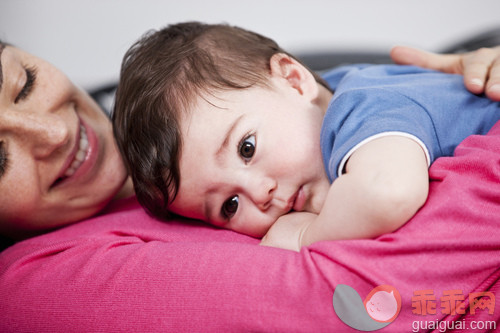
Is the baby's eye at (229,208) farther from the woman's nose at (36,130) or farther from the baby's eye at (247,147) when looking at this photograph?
the woman's nose at (36,130)

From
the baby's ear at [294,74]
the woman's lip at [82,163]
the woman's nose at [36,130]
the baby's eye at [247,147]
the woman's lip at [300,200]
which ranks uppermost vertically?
the baby's ear at [294,74]

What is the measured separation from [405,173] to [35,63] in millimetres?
1064

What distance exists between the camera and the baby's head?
1.02 m

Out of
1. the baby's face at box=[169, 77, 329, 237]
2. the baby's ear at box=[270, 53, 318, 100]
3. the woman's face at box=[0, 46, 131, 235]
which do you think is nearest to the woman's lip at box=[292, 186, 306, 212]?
the baby's face at box=[169, 77, 329, 237]

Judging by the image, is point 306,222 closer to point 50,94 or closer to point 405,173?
point 405,173

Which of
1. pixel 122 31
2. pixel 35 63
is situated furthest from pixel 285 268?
pixel 122 31

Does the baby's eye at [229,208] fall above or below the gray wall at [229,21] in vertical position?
below

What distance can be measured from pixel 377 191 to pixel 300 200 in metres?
0.34

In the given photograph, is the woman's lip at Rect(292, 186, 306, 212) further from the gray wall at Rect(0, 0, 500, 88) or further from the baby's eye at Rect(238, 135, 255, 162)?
the gray wall at Rect(0, 0, 500, 88)

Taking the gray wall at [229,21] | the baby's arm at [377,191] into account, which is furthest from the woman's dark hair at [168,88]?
the gray wall at [229,21]

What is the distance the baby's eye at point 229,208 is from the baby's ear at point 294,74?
328mm

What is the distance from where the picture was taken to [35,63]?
126 cm

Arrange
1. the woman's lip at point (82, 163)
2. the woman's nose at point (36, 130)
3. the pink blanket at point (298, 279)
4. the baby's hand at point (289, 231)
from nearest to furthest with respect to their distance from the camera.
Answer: the pink blanket at point (298, 279) → the baby's hand at point (289, 231) → the woman's nose at point (36, 130) → the woman's lip at point (82, 163)

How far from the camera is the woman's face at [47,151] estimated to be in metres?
1.11
